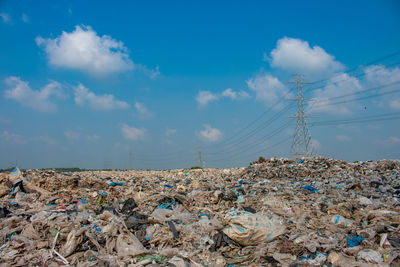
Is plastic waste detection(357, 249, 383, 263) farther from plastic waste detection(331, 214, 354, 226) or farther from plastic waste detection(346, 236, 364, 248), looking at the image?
plastic waste detection(331, 214, 354, 226)

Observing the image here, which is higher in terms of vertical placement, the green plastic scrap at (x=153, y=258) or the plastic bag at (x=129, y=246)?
the plastic bag at (x=129, y=246)

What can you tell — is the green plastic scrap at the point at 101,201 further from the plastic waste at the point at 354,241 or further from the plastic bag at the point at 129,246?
the plastic waste at the point at 354,241

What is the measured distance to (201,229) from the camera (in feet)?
20.1

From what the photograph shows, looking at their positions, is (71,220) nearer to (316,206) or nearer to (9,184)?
(9,184)

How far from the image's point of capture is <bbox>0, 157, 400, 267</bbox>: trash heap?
16.9ft

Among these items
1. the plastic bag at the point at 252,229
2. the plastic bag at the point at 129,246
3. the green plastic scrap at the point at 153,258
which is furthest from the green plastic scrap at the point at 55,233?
the plastic bag at the point at 252,229

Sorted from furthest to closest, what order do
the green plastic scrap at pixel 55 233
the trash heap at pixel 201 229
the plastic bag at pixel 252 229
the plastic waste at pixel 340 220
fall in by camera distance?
the plastic waste at pixel 340 220
the green plastic scrap at pixel 55 233
the plastic bag at pixel 252 229
the trash heap at pixel 201 229

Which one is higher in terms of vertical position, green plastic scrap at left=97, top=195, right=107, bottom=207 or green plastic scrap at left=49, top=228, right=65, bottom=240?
green plastic scrap at left=97, top=195, right=107, bottom=207

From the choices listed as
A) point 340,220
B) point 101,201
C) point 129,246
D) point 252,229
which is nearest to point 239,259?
point 252,229

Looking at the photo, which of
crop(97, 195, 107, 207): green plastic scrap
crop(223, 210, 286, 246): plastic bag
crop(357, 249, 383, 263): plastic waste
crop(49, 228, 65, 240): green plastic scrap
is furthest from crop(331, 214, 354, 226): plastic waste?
crop(97, 195, 107, 207): green plastic scrap

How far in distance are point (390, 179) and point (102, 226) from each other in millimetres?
10819

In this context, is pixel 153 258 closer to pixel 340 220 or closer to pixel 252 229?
pixel 252 229

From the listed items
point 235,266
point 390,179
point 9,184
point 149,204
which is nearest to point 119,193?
point 149,204

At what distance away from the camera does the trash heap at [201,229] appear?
16.9ft
